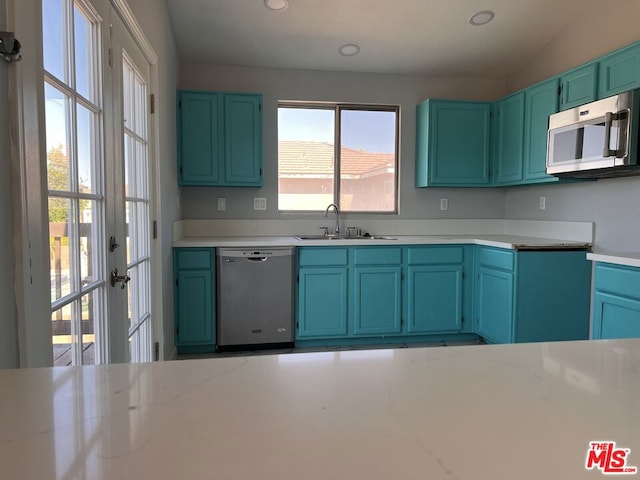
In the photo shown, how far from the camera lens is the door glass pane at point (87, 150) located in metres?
1.36

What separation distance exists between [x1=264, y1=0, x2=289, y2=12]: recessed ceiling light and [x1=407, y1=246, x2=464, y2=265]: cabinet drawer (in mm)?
2035

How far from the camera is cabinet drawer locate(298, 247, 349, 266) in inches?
129

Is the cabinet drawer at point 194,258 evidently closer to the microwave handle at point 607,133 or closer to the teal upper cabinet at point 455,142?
the teal upper cabinet at point 455,142

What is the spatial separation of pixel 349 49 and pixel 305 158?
99 cm

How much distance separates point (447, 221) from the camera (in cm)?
405

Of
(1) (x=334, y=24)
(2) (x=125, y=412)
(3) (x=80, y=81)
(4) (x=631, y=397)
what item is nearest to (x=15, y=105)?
(3) (x=80, y=81)

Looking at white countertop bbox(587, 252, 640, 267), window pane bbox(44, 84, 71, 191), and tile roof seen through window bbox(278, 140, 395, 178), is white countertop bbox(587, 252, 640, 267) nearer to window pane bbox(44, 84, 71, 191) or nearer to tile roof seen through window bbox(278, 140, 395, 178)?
tile roof seen through window bbox(278, 140, 395, 178)

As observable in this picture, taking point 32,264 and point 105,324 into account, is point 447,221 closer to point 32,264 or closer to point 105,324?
point 105,324

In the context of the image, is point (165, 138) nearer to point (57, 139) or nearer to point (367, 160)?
point (57, 139)

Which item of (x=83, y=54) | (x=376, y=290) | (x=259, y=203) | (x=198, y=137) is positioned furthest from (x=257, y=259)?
(x=83, y=54)

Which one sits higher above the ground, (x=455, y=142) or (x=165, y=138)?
(x=455, y=142)

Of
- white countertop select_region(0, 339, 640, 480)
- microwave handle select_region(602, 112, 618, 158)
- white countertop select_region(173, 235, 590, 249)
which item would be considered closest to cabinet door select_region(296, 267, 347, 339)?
white countertop select_region(173, 235, 590, 249)

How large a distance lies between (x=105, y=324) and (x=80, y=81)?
0.86 meters

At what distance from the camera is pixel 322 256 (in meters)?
3.30
